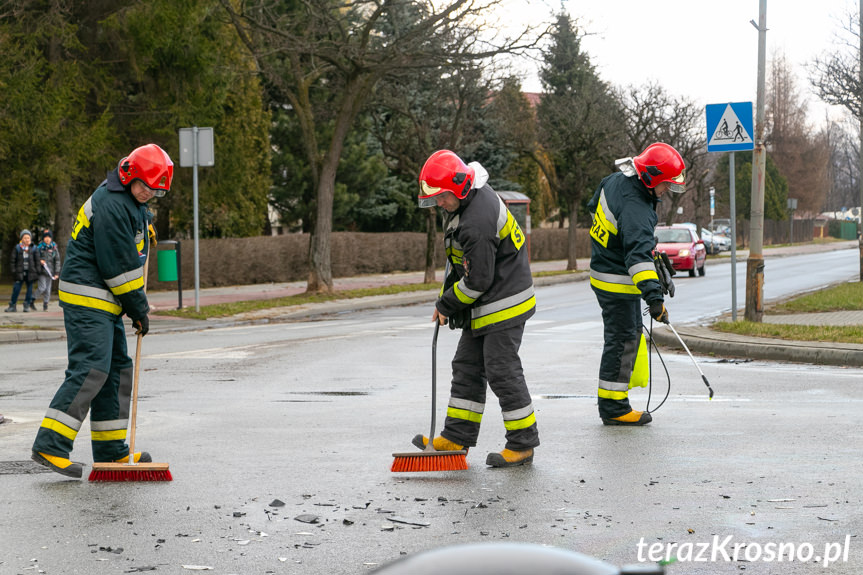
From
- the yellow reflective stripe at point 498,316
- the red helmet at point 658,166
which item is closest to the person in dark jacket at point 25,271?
the red helmet at point 658,166

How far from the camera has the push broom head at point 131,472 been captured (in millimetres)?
6164

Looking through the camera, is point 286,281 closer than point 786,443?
No

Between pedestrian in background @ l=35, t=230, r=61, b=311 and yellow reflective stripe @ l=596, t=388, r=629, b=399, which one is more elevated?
pedestrian in background @ l=35, t=230, r=61, b=311

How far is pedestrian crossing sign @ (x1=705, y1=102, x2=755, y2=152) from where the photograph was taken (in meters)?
14.6

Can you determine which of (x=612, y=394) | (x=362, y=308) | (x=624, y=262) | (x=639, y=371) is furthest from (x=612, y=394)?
(x=362, y=308)

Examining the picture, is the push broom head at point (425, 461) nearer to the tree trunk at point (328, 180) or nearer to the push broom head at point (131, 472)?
the push broom head at point (131, 472)

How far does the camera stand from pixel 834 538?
4.83 metres

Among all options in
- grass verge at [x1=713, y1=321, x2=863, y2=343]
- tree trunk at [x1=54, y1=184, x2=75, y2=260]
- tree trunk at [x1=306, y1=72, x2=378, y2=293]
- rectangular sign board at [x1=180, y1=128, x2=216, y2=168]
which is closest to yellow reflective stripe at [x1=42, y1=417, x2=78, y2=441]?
grass verge at [x1=713, y1=321, x2=863, y2=343]

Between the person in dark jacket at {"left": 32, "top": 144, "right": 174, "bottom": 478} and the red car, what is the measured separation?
87.3ft

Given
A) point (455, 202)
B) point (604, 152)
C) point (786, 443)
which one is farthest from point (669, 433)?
point (604, 152)

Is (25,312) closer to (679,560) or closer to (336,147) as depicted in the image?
(336,147)

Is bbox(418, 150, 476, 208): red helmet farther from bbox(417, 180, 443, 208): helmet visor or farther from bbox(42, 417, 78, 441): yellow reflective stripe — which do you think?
bbox(42, 417, 78, 441): yellow reflective stripe

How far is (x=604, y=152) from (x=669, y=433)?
4046 centimetres

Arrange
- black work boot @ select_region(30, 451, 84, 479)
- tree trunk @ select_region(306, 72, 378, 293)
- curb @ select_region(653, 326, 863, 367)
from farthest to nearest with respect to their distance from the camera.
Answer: tree trunk @ select_region(306, 72, 378, 293), curb @ select_region(653, 326, 863, 367), black work boot @ select_region(30, 451, 84, 479)
